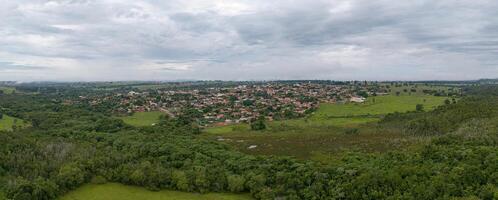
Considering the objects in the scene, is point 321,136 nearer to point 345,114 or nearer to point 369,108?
point 345,114

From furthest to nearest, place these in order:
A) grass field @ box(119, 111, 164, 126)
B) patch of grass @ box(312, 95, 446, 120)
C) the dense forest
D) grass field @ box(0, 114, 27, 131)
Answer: patch of grass @ box(312, 95, 446, 120) → grass field @ box(119, 111, 164, 126) → grass field @ box(0, 114, 27, 131) → the dense forest

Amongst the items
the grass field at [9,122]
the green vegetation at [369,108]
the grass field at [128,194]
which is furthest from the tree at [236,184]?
the grass field at [9,122]

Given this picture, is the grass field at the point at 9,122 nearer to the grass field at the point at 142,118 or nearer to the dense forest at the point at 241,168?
the dense forest at the point at 241,168

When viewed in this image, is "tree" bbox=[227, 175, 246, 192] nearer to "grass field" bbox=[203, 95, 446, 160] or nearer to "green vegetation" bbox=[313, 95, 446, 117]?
"grass field" bbox=[203, 95, 446, 160]

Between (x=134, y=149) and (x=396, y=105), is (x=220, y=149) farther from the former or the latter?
(x=396, y=105)

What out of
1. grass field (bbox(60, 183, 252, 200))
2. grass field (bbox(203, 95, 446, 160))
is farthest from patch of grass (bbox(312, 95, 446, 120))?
grass field (bbox(60, 183, 252, 200))

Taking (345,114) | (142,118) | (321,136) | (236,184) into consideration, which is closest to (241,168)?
(236,184)
